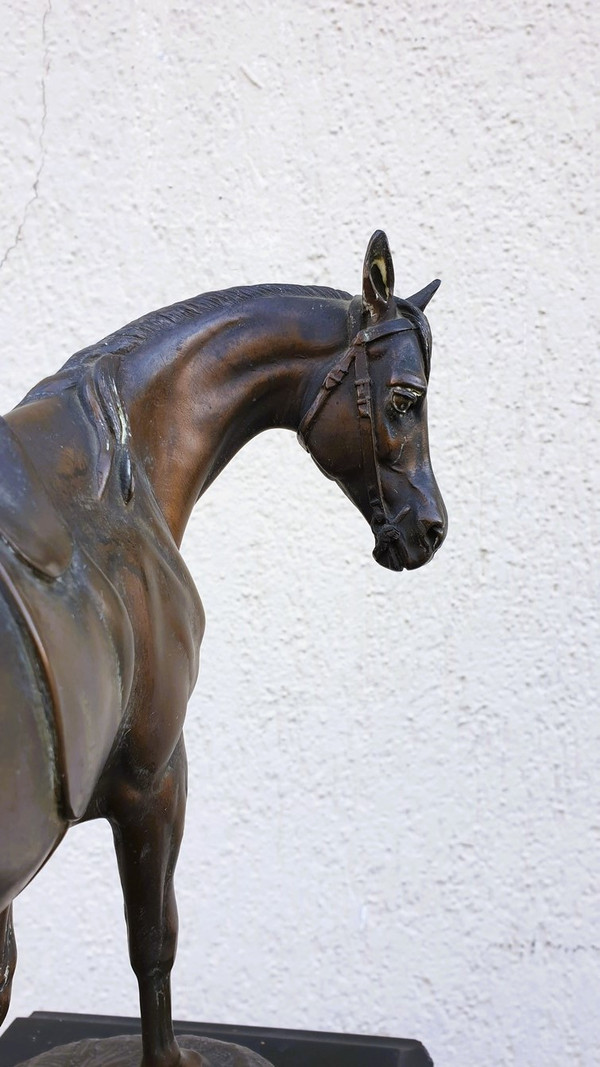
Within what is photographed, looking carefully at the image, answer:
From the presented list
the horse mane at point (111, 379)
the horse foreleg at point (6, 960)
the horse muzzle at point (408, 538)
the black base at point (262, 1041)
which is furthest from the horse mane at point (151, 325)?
the black base at point (262, 1041)

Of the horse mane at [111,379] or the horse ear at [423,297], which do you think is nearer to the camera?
the horse mane at [111,379]

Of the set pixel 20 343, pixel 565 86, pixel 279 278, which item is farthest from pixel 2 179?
pixel 565 86

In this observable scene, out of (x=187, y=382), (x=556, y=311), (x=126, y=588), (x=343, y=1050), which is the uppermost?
(x=556, y=311)

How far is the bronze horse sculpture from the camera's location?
0.52 m

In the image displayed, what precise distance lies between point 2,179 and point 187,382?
72cm

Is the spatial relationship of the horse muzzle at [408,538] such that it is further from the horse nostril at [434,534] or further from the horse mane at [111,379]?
the horse mane at [111,379]

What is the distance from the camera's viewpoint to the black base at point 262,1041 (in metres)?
0.91

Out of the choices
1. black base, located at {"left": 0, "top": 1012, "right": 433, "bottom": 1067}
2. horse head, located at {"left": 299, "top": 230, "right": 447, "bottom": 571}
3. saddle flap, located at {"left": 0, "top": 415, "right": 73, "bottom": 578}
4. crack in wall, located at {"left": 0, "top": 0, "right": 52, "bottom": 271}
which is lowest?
black base, located at {"left": 0, "top": 1012, "right": 433, "bottom": 1067}

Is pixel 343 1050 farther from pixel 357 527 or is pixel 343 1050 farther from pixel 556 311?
pixel 556 311

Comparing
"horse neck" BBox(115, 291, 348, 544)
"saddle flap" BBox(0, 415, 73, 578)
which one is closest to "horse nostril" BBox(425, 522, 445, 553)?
"horse neck" BBox(115, 291, 348, 544)

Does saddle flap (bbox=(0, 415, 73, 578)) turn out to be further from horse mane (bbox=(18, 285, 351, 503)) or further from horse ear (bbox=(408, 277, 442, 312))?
horse ear (bbox=(408, 277, 442, 312))

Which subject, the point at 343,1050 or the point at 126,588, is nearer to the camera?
the point at 126,588

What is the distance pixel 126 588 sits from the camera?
1.91ft

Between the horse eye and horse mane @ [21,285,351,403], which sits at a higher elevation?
horse mane @ [21,285,351,403]
